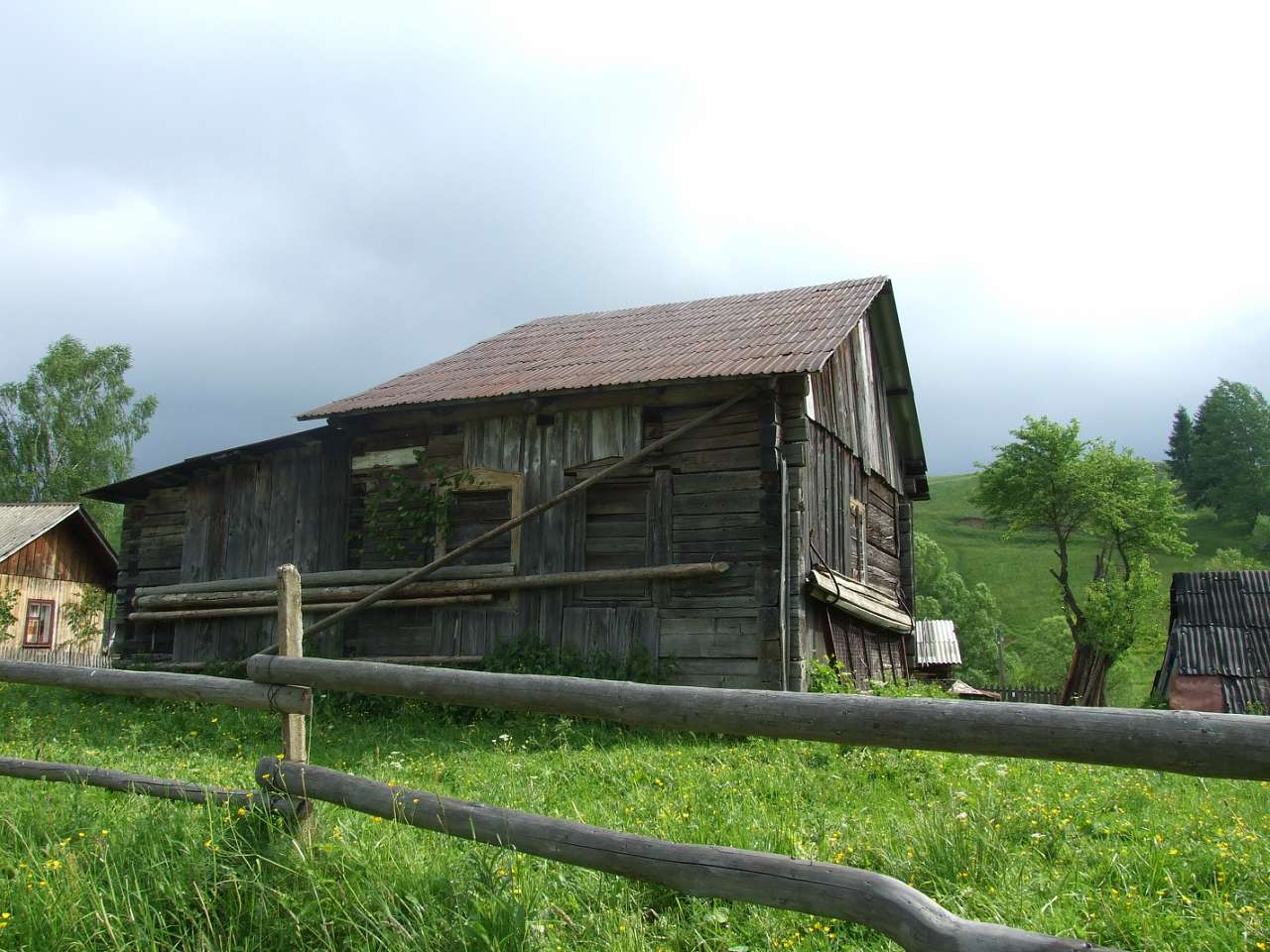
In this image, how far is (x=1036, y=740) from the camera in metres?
2.71

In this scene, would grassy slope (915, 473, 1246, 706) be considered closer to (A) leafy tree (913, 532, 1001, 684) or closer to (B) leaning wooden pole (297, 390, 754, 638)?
(A) leafy tree (913, 532, 1001, 684)

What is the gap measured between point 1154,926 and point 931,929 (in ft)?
5.40

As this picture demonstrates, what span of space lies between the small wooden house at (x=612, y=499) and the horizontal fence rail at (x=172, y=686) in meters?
6.48

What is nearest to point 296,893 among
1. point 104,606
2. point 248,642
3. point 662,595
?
point 662,595

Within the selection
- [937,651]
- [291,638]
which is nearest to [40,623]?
[937,651]

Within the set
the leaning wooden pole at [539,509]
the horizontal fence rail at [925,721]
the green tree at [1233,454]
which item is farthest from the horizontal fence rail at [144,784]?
the green tree at [1233,454]

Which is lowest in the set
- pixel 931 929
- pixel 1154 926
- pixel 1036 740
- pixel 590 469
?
pixel 1154 926

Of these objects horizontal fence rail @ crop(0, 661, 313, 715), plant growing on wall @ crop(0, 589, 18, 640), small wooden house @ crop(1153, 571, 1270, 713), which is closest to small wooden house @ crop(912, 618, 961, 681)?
small wooden house @ crop(1153, 571, 1270, 713)

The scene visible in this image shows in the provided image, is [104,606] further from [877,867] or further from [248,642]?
[877,867]

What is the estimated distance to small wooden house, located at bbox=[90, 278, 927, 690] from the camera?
11.0 metres

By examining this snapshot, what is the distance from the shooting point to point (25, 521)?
29.0m

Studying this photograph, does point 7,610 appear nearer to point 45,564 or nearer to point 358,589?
point 45,564

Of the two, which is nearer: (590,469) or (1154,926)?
(1154,926)

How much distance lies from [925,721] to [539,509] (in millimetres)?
8619
